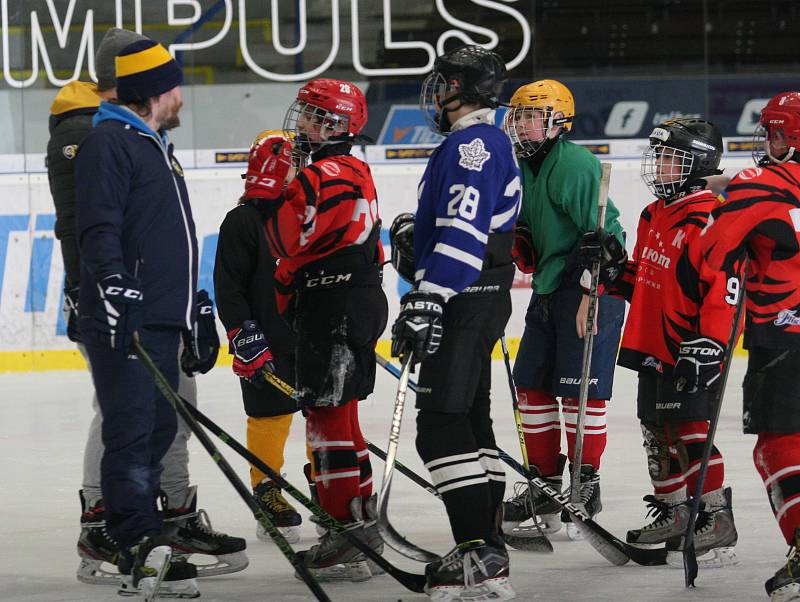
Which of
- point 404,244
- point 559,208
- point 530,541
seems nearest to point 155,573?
point 404,244

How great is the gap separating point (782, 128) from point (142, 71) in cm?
141

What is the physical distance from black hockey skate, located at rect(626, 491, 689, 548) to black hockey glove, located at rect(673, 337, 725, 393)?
1.55 feet

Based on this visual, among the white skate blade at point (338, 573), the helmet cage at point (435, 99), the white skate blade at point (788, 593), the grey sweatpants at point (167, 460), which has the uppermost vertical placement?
the helmet cage at point (435, 99)

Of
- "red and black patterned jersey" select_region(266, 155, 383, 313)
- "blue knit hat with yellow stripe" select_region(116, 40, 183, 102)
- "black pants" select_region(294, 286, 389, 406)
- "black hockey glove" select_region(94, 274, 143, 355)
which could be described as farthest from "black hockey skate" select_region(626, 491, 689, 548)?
"blue knit hat with yellow stripe" select_region(116, 40, 183, 102)

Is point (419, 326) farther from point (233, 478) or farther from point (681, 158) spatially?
point (681, 158)

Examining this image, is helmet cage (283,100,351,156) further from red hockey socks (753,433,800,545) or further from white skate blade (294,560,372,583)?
red hockey socks (753,433,800,545)

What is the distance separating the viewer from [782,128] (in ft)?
9.62

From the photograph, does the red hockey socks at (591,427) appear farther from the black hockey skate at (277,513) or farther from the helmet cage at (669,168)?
the black hockey skate at (277,513)

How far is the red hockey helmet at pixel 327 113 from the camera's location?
3.24 metres

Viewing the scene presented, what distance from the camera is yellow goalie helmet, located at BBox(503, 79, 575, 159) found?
3.71m

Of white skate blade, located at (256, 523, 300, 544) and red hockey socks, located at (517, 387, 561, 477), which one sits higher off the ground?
red hockey socks, located at (517, 387, 561, 477)

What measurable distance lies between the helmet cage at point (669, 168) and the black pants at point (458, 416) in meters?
0.68

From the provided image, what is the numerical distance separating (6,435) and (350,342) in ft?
8.84

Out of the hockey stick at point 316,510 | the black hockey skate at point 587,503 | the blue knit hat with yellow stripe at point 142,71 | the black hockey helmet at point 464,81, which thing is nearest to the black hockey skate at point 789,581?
the hockey stick at point 316,510
